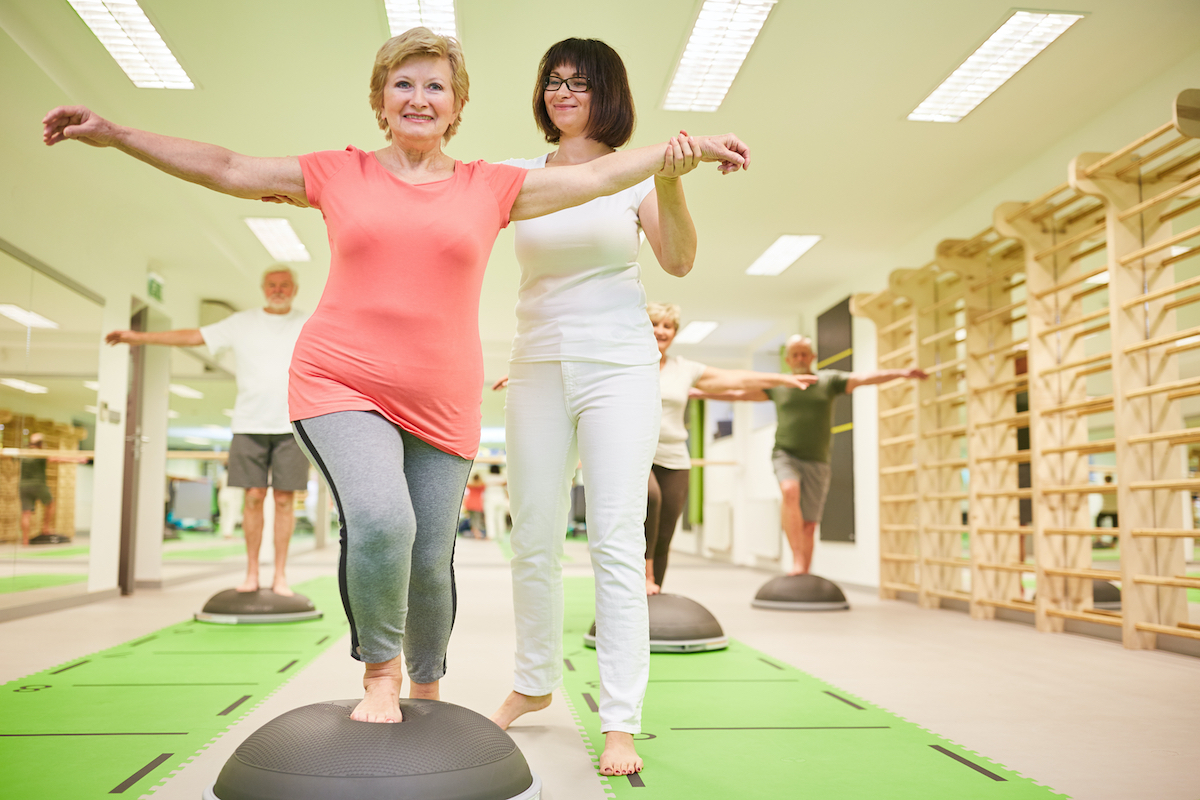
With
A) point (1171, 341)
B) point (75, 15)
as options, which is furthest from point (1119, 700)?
point (75, 15)

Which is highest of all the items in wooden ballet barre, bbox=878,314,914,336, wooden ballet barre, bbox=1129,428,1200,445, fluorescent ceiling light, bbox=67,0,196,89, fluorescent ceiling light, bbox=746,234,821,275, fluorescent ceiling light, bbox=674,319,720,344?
fluorescent ceiling light, bbox=67,0,196,89

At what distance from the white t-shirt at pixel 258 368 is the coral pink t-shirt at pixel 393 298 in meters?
3.10

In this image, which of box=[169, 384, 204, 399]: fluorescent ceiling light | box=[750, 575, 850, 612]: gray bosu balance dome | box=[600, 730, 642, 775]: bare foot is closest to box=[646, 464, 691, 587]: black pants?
box=[750, 575, 850, 612]: gray bosu balance dome

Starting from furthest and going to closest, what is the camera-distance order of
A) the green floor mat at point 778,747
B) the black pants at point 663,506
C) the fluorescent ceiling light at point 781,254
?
1. the fluorescent ceiling light at point 781,254
2. the black pants at point 663,506
3. the green floor mat at point 778,747

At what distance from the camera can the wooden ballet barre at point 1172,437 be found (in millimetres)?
3797

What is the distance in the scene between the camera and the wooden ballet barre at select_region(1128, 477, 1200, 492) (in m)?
3.76

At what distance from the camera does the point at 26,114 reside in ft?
14.4

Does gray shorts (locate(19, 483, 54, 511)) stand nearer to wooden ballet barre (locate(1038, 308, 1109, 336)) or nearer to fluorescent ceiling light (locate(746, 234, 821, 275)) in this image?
fluorescent ceiling light (locate(746, 234, 821, 275))

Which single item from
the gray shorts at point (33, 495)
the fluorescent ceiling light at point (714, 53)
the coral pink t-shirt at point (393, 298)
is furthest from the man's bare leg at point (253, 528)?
the coral pink t-shirt at point (393, 298)

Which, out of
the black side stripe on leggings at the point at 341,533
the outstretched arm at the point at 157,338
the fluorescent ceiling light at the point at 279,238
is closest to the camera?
the black side stripe on leggings at the point at 341,533

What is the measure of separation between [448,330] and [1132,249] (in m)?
3.97

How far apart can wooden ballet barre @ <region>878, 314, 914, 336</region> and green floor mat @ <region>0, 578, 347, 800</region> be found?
4.52 meters

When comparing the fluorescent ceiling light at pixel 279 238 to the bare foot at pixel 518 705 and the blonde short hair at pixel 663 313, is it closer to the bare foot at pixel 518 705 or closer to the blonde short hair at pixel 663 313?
the blonde short hair at pixel 663 313

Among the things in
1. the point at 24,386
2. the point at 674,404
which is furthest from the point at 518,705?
the point at 24,386
